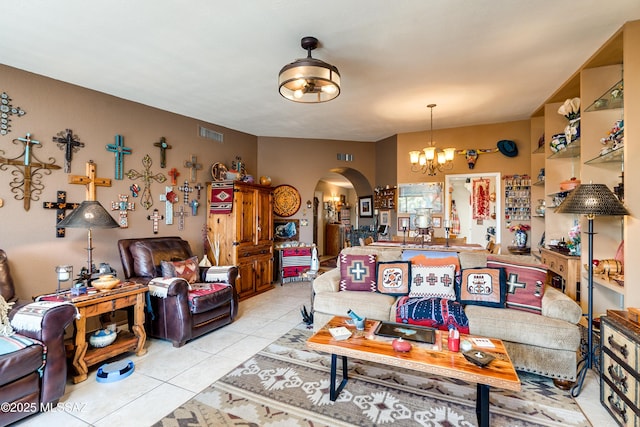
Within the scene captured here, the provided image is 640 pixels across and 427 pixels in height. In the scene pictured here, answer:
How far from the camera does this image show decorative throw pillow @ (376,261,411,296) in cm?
318

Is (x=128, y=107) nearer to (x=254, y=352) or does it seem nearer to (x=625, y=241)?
(x=254, y=352)

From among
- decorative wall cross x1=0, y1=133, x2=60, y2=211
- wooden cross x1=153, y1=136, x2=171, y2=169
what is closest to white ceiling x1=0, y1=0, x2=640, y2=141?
wooden cross x1=153, y1=136, x2=171, y2=169

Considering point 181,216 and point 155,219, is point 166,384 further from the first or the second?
point 181,216

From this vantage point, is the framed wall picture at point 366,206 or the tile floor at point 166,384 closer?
the tile floor at point 166,384

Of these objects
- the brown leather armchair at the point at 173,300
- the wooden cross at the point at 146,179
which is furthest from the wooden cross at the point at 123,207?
the brown leather armchair at the point at 173,300

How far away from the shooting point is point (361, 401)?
2.16 m

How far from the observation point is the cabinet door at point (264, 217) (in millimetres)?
5266

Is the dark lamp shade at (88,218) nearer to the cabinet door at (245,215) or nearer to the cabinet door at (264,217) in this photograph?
the cabinet door at (245,215)

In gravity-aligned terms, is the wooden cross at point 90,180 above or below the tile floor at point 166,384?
above

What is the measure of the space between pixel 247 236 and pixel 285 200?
1471mm

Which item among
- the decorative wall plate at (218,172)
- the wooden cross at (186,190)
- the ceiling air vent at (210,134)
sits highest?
the ceiling air vent at (210,134)

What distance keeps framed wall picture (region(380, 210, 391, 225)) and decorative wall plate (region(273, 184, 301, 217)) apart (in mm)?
1783

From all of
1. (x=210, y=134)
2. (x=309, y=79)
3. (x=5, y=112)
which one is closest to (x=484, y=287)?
(x=309, y=79)

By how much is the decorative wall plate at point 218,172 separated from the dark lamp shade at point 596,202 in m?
4.49
